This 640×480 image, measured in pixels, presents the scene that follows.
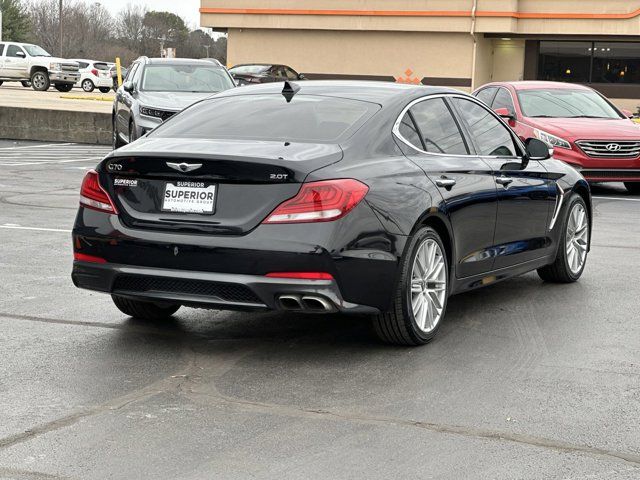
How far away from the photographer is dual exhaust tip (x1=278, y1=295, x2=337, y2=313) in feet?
20.6

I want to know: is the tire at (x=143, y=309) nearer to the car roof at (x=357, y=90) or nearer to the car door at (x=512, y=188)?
the car roof at (x=357, y=90)

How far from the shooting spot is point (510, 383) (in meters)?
6.15

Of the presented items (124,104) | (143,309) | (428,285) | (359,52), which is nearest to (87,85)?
(359,52)

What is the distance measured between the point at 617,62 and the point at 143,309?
4039 cm

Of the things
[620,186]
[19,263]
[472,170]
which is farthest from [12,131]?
[472,170]

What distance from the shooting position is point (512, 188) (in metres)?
8.17

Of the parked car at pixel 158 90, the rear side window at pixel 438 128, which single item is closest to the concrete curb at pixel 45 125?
the parked car at pixel 158 90

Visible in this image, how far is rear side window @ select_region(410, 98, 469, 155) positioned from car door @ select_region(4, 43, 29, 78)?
44790 millimetres

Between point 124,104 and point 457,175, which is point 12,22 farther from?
point 457,175

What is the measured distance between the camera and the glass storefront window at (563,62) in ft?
150

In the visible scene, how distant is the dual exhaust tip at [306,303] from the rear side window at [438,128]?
146 cm

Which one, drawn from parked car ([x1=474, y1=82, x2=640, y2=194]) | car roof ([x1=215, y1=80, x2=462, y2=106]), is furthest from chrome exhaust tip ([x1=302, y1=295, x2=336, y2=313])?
parked car ([x1=474, y1=82, x2=640, y2=194])

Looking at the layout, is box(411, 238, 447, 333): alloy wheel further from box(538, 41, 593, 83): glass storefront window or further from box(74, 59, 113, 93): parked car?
box(74, 59, 113, 93): parked car

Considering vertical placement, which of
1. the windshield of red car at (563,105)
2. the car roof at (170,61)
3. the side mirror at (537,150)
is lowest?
the windshield of red car at (563,105)
